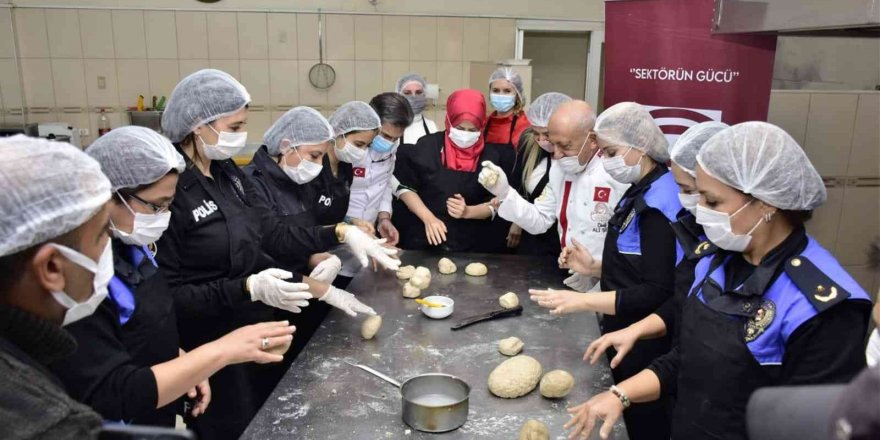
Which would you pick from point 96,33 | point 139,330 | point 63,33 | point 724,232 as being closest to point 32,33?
point 63,33

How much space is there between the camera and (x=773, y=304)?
135 centimetres

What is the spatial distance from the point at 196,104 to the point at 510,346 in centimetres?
134

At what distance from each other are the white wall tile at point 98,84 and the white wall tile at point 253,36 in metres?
1.11

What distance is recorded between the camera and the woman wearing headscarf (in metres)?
3.07

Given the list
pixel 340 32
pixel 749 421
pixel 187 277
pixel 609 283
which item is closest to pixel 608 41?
pixel 609 283

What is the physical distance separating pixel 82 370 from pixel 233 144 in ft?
3.39

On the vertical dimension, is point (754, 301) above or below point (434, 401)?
above

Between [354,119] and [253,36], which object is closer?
[354,119]

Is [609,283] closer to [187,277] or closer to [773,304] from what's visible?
[773,304]

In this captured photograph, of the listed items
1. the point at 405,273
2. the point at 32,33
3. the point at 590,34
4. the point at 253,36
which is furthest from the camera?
the point at 590,34

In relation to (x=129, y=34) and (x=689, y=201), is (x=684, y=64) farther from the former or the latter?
(x=129, y=34)

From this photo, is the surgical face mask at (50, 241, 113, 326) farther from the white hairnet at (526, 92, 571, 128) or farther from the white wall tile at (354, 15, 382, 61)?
the white wall tile at (354, 15, 382, 61)

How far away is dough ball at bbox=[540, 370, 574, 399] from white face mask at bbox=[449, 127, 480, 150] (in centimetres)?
163

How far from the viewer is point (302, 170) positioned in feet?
8.21
